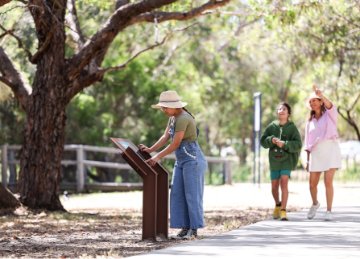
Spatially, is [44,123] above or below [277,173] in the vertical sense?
above

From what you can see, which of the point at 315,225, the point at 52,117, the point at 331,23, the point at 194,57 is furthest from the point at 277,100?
the point at 315,225

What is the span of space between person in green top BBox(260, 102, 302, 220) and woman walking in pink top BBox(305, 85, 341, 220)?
1.10ft

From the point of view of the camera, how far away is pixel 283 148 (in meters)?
14.4

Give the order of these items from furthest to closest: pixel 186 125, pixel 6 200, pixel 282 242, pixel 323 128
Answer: pixel 6 200 → pixel 323 128 → pixel 186 125 → pixel 282 242

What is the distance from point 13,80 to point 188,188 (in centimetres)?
713

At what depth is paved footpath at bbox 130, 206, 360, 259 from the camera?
31.9 ft

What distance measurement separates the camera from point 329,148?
14680 mm

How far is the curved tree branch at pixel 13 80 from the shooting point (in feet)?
59.5

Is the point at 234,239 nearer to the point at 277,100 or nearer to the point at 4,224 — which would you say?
the point at 4,224

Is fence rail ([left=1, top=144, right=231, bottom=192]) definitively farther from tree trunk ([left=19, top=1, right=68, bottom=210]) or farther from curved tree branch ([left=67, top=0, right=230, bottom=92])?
curved tree branch ([left=67, top=0, right=230, bottom=92])

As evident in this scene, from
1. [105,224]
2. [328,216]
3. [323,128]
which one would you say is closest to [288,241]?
[328,216]

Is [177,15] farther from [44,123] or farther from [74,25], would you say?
[44,123]

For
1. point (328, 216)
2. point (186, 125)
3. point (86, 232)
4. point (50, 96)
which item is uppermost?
point (50, 96)

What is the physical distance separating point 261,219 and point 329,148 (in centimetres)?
162
